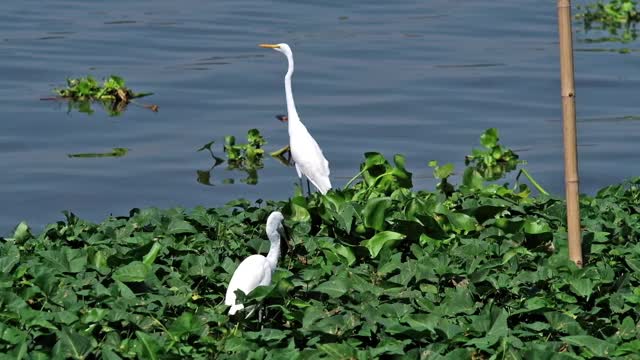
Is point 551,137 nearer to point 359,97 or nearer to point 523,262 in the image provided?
point 359,97

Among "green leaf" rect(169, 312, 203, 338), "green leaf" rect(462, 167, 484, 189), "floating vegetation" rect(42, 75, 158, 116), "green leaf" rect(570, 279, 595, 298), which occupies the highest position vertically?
"green leaf" rect(169, 312, 203, 338)

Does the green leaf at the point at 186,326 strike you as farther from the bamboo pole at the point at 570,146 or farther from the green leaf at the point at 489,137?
the green leaf at the point at 489,137

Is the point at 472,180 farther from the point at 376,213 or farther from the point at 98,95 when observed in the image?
the point at 98,95

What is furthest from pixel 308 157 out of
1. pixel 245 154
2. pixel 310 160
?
pixel 245 154

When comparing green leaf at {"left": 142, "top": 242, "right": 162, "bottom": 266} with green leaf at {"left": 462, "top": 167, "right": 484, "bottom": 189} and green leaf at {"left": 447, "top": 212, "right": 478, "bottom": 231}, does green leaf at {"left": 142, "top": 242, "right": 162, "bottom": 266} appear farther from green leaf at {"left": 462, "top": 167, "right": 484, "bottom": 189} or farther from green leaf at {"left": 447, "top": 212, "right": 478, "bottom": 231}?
green leaf at {"left": 462, "top": 167, "right": 484, "bottom": 189}

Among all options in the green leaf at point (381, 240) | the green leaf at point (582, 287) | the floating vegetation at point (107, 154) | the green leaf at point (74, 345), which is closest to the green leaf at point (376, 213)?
the green leaf at point (381, 240)

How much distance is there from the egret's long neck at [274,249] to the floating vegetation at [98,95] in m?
6.65

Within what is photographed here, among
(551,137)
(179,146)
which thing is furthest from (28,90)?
(551,137)

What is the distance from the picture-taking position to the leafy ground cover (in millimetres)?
5070

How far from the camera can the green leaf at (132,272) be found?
5.63 m

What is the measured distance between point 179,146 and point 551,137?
2.90 metres

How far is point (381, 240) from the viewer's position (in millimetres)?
6254

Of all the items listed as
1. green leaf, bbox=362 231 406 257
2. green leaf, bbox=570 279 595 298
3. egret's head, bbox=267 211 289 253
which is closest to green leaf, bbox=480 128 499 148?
green leaf, bbox=362 231 406 257

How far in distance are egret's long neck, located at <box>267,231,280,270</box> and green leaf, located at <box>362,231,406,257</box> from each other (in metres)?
0.51
